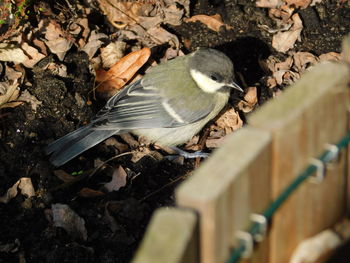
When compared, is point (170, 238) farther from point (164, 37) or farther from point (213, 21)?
point (213, 21)

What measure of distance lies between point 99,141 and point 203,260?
265 cm

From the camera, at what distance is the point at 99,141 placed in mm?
4270

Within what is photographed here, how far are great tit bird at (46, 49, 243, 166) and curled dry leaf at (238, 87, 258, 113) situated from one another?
0.23 metres

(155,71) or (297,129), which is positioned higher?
(297,129)

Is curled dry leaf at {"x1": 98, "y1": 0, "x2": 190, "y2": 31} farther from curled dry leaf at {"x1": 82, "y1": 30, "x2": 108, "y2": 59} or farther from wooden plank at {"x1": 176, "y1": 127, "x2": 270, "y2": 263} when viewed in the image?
wooden plank at {"x1": 176, "y1": 127, "x2": 270, "y2": 263}

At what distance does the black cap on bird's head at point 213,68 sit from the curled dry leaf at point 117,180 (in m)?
0.95

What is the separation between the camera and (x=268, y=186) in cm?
190

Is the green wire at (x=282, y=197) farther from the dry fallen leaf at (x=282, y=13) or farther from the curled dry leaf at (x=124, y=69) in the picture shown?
the dry fallen leaf at (x=282, y=13)

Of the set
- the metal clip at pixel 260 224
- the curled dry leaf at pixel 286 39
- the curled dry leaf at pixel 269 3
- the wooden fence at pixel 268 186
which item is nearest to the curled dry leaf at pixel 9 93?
the curled dry leaf at pixel 286 39

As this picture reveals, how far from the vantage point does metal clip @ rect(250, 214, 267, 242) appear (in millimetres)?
1852

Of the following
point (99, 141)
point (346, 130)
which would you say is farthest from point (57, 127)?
point (346, 130)

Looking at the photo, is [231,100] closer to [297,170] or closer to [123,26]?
[123,26]

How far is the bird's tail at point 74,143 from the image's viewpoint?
4082 mm

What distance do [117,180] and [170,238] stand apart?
2.52 metres
